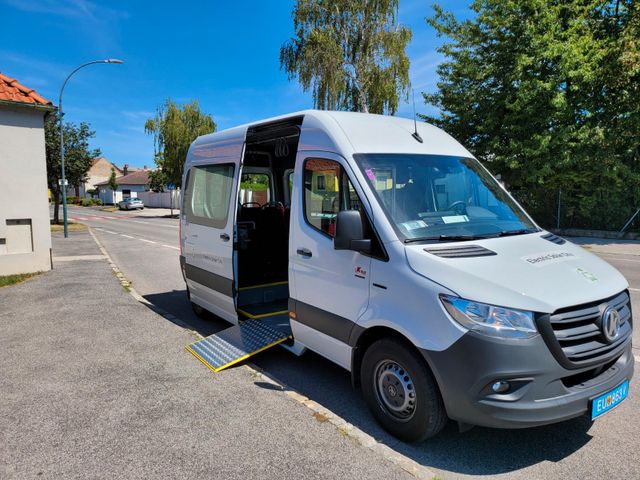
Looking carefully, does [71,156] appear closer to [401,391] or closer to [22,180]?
[22,180]

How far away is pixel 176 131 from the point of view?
37.2 m

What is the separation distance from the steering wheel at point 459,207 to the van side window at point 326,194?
0.81 metres

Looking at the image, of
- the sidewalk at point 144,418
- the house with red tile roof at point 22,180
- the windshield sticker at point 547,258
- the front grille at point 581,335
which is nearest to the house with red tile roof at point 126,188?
the house with red tile roof at point 22,180

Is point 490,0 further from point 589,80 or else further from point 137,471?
point 137,471

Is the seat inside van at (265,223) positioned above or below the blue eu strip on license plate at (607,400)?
above

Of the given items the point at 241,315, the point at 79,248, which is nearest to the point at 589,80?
the point at 241,315

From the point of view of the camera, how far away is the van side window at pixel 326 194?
11.8ft

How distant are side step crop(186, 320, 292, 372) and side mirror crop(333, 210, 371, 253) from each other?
5.89ft

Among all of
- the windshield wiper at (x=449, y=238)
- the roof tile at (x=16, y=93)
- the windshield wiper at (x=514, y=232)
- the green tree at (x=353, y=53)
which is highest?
the green tree at (x=353, y=53)

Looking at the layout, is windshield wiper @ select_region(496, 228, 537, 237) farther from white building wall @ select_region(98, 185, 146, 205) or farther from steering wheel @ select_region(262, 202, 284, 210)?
white building wall @ select_region(98, 185, 146, 205)

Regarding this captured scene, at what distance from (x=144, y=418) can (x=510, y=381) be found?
2761mm

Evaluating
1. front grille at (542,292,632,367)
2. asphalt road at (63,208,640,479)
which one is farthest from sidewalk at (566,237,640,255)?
front grille at (542,292,632,367)

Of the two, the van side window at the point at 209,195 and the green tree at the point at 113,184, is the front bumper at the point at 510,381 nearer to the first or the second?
the van side window at the point at 209,195

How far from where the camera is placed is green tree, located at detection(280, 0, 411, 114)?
75.6 ft
